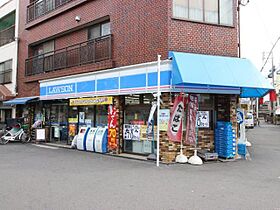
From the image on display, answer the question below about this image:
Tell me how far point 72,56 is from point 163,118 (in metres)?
7.86

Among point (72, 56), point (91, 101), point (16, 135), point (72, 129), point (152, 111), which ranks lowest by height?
point (16, 135)

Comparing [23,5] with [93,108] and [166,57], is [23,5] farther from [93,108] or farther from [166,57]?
[166,57]

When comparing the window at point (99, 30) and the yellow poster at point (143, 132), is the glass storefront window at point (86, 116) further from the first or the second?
the window at point (99, 30)

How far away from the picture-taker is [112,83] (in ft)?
43.4

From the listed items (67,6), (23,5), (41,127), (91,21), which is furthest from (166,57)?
(23,5)

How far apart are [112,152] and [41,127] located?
24.4ft

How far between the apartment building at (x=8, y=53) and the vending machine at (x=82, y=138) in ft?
31.4

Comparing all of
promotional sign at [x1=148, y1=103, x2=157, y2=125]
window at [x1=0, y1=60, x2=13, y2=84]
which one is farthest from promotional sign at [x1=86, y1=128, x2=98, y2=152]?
window at [x1=0, y1=60, x2=13, y2=84]

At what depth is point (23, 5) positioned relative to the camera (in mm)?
21531

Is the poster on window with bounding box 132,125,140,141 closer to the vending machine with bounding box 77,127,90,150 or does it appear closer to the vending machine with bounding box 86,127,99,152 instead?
the vending machine with bounding box 86,127,99,152

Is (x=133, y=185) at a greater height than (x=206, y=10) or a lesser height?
lesser

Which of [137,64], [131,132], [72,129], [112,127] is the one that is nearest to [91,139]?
[112,127]

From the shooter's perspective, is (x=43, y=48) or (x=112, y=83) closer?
(x=112, y=83)

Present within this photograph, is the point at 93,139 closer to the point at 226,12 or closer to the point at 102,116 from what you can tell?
the point at 102,116
